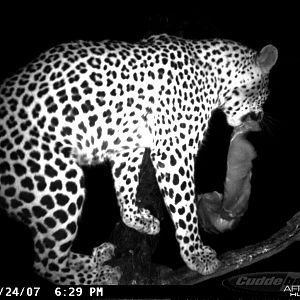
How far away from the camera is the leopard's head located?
7.14 feet

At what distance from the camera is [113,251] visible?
2.09m

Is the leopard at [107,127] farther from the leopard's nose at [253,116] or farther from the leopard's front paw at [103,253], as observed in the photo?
the leopard's nose at [253,116]

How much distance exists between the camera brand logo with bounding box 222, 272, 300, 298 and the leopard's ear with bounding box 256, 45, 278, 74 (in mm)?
1294

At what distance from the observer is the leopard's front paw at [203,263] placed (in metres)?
1.94

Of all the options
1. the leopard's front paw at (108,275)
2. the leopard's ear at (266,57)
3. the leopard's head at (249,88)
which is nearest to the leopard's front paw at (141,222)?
the leopard's front paw at (108,275)

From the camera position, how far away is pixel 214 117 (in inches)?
122

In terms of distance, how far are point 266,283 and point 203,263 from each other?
409 mm

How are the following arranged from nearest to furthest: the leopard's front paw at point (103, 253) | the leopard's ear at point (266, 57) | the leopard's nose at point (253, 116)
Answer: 1. the leopard's front paw at point (103, 253)
2. the leopard's ear at point (266, 57)
3. the leopard's nose at point (253, 116)

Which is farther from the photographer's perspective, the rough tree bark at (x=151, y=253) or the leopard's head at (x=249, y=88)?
the leopard's head at (x=249, y=88)

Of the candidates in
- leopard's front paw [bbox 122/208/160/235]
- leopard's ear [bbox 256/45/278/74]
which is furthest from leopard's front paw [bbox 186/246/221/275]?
leopard's ear [bbox 256/45/278/74]

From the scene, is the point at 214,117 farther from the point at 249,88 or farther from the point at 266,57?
the point at 266,57

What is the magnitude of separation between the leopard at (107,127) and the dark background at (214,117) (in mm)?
360

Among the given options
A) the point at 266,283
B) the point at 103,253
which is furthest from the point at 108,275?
the point at 266,283

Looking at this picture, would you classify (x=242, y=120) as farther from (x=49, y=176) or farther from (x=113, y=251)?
(x=49, y=176)
